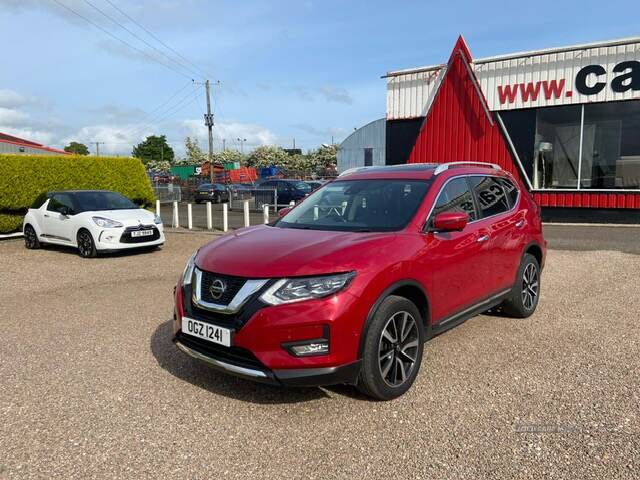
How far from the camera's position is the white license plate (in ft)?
10.6

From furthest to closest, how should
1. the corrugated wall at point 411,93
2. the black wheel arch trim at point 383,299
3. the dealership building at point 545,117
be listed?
1. the corrugated wall at point 411,93
2. the dealership building at point 545,117
3. the black wheel arch trim at point 383,299

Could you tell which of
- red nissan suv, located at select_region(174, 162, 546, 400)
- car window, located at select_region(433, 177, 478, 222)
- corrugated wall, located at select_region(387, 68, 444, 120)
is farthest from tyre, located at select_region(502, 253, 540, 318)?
corrugated wall, located at select_region(387, 68, 444, 120)

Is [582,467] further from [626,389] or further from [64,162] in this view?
[64,162]

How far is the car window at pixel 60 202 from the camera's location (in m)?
10.5

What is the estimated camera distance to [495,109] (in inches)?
626

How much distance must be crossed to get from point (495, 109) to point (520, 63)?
1.53 meters

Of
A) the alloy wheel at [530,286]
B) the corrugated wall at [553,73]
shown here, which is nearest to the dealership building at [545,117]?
the corrugated wall at [553,73]

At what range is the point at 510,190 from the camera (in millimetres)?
5426

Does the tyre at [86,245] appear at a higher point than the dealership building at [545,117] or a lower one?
lower

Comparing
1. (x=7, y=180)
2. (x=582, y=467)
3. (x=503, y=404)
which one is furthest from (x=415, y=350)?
(x=7, y=180)

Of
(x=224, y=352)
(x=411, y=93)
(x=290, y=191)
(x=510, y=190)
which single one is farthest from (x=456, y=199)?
(x=290, y=191)

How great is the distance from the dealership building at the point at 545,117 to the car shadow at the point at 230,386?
14134mm

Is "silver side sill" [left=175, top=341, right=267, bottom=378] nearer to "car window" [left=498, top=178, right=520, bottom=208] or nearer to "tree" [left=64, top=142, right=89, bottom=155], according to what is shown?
"car window" [left=498, top=178, right=520, bottom=208]

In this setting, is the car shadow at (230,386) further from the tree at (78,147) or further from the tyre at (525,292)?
the tree at (78,147)
